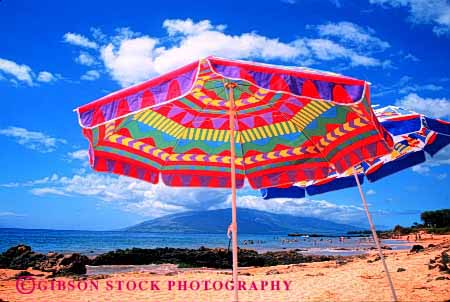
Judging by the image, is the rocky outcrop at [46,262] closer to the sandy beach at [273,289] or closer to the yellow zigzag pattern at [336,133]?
the sandy beach at [273,289]

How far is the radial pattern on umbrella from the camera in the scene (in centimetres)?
454

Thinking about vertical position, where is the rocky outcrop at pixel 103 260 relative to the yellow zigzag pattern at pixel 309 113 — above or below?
below

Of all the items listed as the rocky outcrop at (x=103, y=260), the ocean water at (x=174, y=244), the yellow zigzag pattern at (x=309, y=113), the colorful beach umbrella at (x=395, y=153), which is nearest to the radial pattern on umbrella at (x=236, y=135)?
the yellow zigzag pattern at (x=309, y=113)

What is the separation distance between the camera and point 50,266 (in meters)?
15.0

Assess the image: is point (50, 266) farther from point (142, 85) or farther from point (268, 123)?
point (142, 85)

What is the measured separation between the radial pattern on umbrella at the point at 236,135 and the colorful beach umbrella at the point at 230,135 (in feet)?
0.04

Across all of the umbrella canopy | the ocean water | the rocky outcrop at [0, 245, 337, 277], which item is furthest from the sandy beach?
the ocean water

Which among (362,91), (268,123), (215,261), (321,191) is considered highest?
(268,123)

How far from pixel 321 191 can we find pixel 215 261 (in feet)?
51.1

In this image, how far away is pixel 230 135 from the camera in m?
5.03

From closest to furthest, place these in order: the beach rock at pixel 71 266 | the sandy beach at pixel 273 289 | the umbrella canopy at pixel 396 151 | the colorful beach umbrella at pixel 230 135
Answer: the colorful beach umbrella at pixel 230 135
the umbrella canopy at pixel 396 151
the sandy beach at pixel 273 289
the beach rock at pixel 71 266

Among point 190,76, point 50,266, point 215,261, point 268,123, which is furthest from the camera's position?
point 215,261

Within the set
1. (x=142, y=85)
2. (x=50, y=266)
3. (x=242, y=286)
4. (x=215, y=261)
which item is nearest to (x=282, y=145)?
(x=142, y=85)

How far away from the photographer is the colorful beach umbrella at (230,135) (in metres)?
3.73
